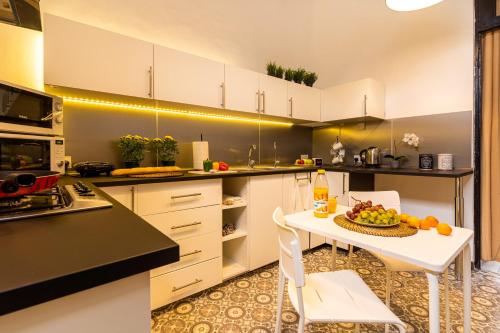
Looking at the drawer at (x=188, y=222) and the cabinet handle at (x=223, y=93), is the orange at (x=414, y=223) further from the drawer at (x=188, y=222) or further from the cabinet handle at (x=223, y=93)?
the cabinet handle at (x=223, y=93)

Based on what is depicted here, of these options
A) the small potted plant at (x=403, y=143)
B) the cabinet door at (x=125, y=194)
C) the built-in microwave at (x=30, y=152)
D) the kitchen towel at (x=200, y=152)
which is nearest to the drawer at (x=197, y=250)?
the cabinet door at (x=125, y=194)

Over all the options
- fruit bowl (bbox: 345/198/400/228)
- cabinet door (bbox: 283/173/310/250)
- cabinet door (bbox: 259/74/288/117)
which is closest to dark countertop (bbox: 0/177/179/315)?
fruit bowl (bbox: 345/198/400/228)

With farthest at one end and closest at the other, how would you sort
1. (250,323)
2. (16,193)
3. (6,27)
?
1. (250,323)
2. (6,27)
3. (16,193)

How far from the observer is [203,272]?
6.12 ft

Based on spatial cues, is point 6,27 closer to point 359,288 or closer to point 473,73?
point 359,288

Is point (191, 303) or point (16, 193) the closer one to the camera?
point (16, 193)

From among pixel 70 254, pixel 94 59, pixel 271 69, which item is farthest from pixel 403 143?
pixel 70 254

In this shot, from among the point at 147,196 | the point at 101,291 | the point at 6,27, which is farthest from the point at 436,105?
the point at 6,27

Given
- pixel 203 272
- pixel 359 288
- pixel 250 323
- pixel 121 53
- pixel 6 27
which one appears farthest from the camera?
pixel 203 272

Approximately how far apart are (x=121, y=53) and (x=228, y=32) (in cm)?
145

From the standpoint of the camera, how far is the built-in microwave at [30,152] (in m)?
1.10

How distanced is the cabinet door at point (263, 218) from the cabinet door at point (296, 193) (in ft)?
0.25

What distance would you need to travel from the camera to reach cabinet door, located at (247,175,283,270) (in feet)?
7.16

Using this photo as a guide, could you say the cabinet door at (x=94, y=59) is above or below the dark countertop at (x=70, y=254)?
above
